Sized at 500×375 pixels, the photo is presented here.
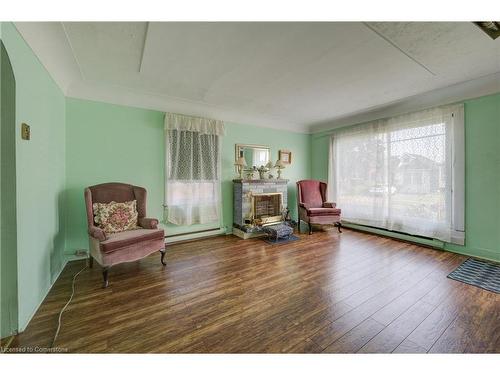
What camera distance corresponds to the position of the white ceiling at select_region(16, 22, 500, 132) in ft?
5.55

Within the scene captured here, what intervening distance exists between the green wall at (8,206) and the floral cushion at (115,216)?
39.8 inches

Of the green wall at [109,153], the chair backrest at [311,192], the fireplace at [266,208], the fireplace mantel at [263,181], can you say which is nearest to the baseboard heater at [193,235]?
the green wall at [109,153]

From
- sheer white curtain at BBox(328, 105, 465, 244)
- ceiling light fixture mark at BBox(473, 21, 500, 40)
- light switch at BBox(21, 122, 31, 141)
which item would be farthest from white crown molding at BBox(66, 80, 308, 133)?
ceiling light fixture mark at BBox(473, 21, 500, 40)

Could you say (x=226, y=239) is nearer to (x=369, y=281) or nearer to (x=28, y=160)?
(x=369, y=281)

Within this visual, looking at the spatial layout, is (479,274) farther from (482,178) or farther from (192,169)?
(192,169)

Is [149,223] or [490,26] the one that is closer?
[490,26]

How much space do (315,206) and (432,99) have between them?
264 cm

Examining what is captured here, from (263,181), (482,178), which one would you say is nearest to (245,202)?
(263,181)

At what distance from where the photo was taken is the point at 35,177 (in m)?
1.70

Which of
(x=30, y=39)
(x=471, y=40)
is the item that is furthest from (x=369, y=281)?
(x=30, y=39)

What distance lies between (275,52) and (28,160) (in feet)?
7.87

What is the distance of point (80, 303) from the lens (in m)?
1.77

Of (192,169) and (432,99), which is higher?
(432,99)

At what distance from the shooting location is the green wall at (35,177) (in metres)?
1.45
